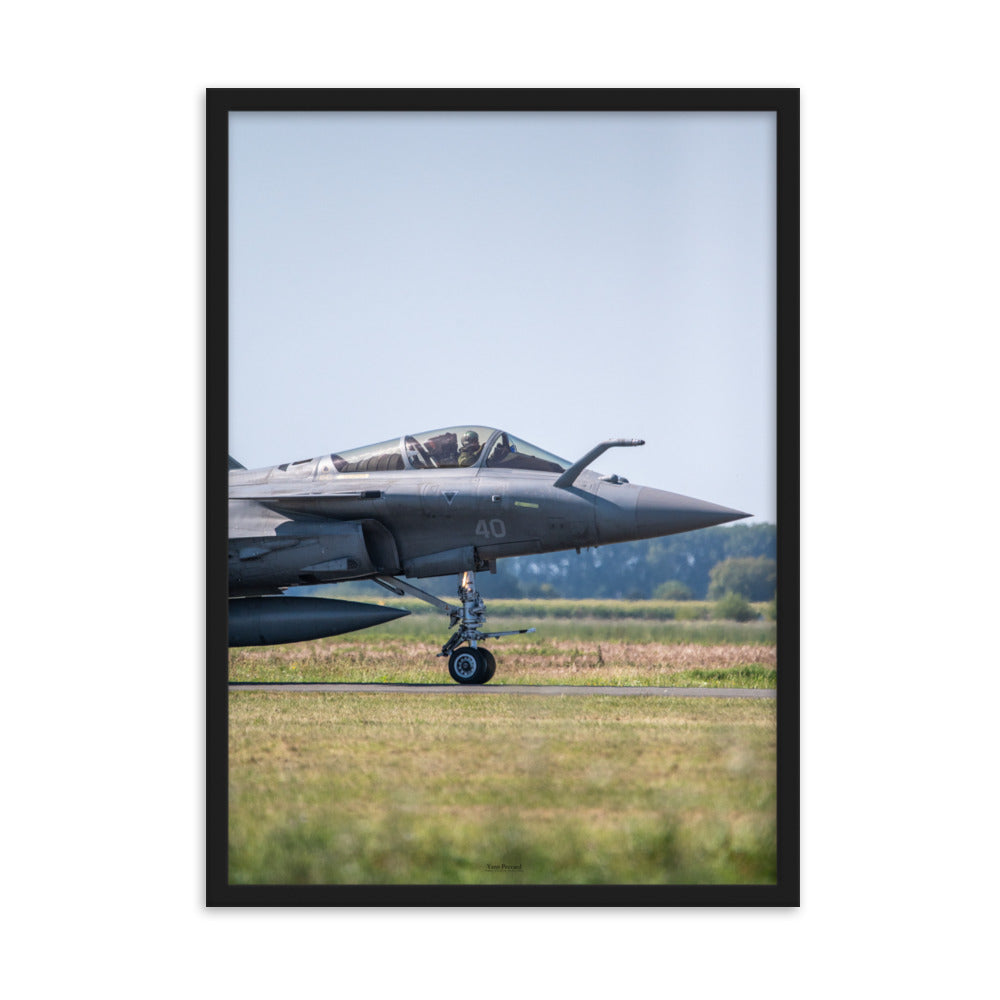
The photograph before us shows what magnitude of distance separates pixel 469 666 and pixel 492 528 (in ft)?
4.46

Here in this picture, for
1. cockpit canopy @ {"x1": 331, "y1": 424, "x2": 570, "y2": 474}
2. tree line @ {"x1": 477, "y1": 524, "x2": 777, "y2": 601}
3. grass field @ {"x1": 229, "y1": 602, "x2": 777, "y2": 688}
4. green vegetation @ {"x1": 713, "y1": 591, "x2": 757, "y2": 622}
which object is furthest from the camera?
cockpit canopy @ {"x1": 331, "y1": 424, "x2": 570, "y2": 474}

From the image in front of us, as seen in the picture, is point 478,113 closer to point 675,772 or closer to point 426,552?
point 675,772

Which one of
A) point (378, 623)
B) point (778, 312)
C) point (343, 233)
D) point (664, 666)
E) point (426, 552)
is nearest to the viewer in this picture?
point (778, 312)

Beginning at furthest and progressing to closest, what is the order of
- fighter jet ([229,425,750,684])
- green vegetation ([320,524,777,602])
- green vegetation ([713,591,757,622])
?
fighter jet ([229,425,750,684]), green vegetation ([320,524,777,602]), green vegetation ([713,591,757,622])

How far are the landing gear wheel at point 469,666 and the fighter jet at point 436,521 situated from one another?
0.04 ft

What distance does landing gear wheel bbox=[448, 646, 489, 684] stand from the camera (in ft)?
33.6

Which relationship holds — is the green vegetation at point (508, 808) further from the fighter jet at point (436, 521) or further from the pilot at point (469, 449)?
the pilot at point (469, 449)

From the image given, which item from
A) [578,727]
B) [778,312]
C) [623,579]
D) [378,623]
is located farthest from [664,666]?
[778,312]

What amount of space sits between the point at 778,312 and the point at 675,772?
2465 millimetres

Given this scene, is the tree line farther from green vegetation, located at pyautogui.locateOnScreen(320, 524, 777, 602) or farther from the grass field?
the grass field

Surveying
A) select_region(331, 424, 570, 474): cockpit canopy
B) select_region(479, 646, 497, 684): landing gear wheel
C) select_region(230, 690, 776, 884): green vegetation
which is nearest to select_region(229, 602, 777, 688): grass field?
select_region(479, 646, 497, 684): landing gear wheel

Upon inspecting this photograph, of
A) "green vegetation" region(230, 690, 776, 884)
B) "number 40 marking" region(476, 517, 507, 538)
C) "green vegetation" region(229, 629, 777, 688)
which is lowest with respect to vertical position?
"green vegetation" region(230, 690, 776, 884)

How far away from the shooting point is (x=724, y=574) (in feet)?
23.2

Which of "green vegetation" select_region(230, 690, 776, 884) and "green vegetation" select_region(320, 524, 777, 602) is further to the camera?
"green vegetation" select_region(320, 524, 777, 602)
